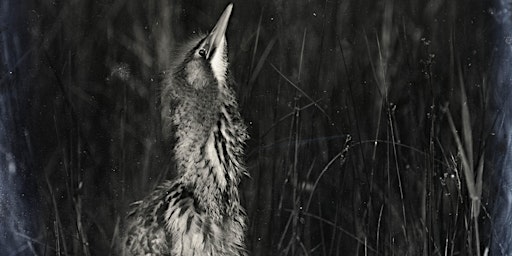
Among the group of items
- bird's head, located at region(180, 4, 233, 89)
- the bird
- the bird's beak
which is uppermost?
the bird's beak

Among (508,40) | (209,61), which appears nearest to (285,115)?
(209,61)

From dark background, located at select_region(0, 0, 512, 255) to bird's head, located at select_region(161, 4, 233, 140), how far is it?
13 centimetres

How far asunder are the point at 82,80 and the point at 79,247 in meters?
0.41

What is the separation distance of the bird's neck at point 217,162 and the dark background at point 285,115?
0.80 ft

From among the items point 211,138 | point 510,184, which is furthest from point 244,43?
point 510,184

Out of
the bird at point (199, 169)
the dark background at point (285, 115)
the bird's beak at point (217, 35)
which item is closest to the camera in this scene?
the bird at point (199, 169)

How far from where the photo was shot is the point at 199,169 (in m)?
1.94

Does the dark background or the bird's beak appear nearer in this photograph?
the bird's beak

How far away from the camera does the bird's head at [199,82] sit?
1976mm

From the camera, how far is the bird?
190cm

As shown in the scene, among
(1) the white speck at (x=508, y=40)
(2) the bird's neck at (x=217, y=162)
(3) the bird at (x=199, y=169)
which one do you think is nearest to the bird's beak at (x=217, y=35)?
(3) the bird at (x=199, y=169)

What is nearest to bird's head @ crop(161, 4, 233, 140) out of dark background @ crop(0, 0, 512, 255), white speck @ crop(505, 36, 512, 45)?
dark background @ crop(0, 0, 512, 255)

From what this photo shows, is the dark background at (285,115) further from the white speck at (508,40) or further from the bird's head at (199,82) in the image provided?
the bird's head at (199,82)

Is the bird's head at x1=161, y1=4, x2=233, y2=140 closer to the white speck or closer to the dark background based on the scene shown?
the dark background
